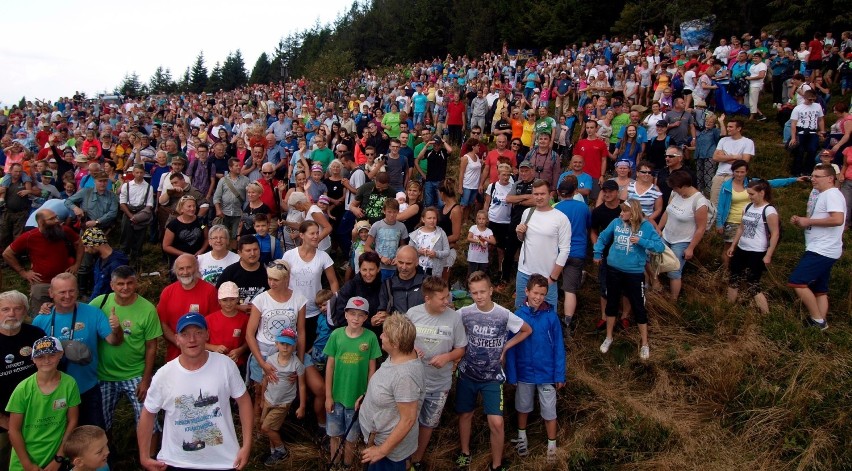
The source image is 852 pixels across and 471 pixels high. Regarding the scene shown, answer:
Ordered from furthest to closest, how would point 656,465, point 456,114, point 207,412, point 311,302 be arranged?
1. point 456,114
2. point 311,302
3. point 656,465
4. point 207,412

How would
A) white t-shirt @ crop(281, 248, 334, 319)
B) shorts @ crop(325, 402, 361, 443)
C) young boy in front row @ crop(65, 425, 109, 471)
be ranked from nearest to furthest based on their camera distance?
1. young boy in front row @ crop(65, 425, 109, 471)
2. shorts @ crop(325, 402, 361, 443)
3. white t-shirt @ crop(281, 248, 334, 319)

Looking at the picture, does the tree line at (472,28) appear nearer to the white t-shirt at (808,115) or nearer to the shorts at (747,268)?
the white t-shirt at (808,115)

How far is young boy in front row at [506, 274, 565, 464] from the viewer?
4.72m

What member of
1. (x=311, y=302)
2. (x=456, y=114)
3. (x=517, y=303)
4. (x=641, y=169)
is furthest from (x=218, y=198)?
(x=456, y=114)

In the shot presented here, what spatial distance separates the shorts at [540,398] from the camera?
15.8ft

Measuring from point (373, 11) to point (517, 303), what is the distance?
6386 cm

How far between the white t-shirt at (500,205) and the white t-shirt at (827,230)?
11.8 ft

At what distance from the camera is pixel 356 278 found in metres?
4.98

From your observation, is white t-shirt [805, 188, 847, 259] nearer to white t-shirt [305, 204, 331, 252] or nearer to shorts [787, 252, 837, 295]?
shorts [787, 252, 837, 295]

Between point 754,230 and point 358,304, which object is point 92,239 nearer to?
point 358,304

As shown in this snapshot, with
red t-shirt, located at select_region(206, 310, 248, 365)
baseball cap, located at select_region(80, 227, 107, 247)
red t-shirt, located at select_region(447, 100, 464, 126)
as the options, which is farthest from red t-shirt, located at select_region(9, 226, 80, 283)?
red t-shirt, located at select_region(447, 100, 464, 126)

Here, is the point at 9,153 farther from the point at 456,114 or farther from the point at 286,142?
the point at 456,114

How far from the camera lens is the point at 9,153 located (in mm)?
11047

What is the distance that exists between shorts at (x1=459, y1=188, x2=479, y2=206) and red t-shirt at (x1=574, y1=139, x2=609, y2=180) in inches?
74.6
